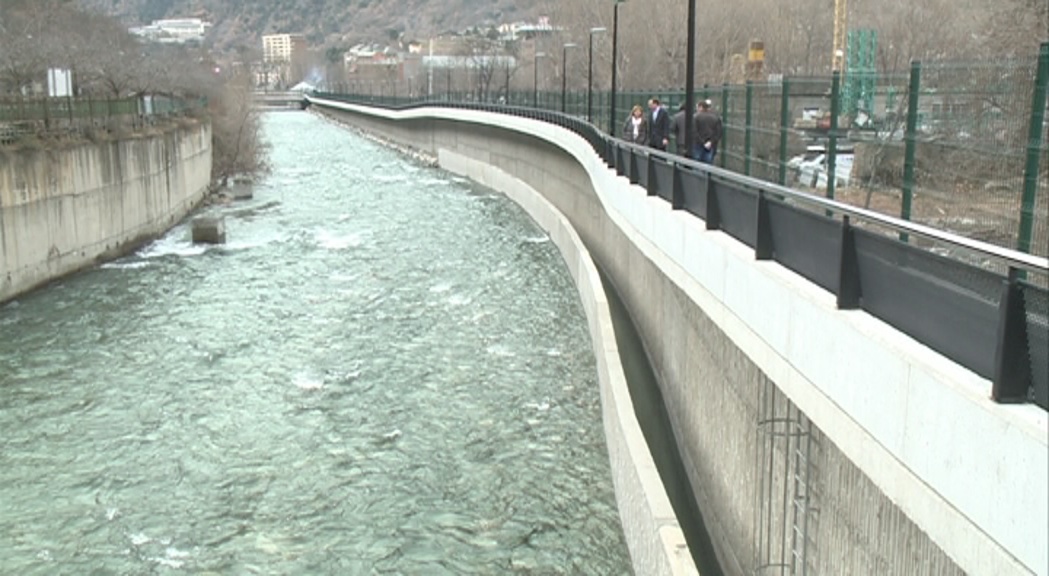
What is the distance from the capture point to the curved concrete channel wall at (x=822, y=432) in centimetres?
473

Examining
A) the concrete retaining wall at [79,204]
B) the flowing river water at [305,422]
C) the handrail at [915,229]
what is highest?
the handrail at [915,229]

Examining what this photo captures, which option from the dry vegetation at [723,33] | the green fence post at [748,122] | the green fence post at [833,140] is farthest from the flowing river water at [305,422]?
the dry vegetation at [723,33]

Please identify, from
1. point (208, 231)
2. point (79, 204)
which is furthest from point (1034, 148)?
point (208, 231)

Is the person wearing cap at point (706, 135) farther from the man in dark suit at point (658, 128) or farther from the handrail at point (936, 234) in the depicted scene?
the handrail at point (936, 234)

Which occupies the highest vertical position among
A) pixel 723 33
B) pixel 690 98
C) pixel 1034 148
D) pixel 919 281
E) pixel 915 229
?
pixel 723 33

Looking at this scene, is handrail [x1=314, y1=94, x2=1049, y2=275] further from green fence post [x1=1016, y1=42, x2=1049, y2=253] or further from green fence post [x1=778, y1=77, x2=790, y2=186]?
green fence post [x1=778, y1=77, x2=790, y2=186]

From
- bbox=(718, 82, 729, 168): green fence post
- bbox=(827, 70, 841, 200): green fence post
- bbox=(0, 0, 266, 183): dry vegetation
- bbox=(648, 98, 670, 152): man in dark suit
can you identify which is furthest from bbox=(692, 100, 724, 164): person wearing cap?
bbox=(0, 0, 266, 183): dry vegetation

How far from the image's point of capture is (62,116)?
3055cm

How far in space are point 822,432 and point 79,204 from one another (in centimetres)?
2615

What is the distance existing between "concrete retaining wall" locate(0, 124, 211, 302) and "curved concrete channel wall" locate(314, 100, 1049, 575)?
53.5ft

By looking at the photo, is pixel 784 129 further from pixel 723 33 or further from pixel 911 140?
pixel 723 33

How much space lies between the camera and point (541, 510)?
41.5ft

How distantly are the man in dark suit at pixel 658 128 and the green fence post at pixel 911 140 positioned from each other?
11967 millimetres

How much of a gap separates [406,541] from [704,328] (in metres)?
4.18
